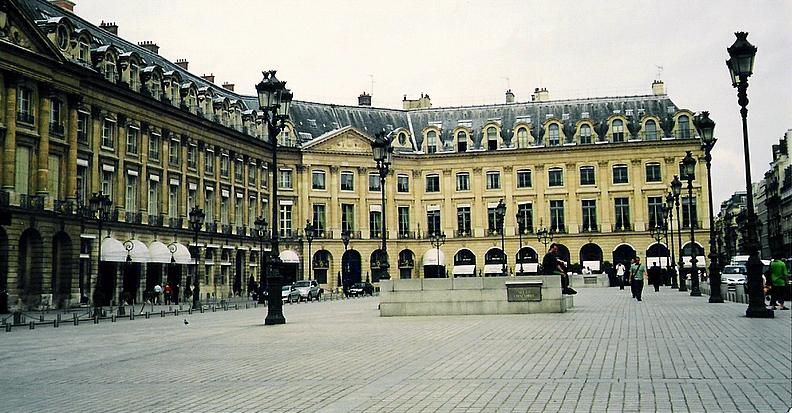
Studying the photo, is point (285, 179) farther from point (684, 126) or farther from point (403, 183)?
point (684, 126)

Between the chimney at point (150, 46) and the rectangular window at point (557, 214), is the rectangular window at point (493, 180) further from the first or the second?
the chimney at point (150, 46)

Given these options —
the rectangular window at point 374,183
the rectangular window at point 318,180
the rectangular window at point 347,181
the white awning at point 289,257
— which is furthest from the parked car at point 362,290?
the rectangular window at point 374,183

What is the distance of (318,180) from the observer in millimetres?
84312

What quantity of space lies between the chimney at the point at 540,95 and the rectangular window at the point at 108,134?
51.4 m

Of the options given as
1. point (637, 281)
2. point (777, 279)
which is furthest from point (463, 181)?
point (777, 279)

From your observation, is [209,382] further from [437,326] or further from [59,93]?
[59,93]

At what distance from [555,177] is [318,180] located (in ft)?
79.6

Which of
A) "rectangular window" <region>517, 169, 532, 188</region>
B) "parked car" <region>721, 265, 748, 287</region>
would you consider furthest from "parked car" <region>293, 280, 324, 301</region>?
"rectangular window" <region>517, 169, 532, 188</region>

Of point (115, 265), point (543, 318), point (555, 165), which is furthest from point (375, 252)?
point (543, 318)

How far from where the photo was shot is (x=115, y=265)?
174 feet

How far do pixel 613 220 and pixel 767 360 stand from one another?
75743mm

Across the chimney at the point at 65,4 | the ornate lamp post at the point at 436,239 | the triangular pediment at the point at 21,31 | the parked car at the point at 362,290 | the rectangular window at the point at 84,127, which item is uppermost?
the chimney at the point at 65,4

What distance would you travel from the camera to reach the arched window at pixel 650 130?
281ft

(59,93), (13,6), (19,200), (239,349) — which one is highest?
(13,6)
